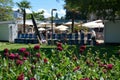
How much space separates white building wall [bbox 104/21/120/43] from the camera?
32.3 m

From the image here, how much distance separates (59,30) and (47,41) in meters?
25.8

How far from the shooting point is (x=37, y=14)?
8781 centimetres

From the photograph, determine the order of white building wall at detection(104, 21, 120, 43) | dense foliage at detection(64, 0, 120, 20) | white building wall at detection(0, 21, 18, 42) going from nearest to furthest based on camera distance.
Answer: dense foliage at detection(64, 0, 120, 20) → white building wall at detection(104, 21, 120, 43) → white building wall at detection(0, 21, 18, 42)

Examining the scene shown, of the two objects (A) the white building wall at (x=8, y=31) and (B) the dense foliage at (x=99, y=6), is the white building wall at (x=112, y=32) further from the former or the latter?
(A) the white building wall at (x=8, y=31)

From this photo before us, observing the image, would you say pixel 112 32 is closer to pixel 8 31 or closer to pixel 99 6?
pixel 99 6

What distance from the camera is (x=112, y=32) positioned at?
32.5 meters

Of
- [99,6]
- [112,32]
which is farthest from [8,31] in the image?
[99,6]

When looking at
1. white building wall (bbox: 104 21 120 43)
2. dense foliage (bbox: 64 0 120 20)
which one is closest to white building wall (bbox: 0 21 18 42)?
white building wall (bbox: 104 21 120 43)

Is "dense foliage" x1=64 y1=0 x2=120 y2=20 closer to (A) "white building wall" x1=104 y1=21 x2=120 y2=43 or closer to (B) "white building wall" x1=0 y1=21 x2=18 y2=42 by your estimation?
(A) "white building wall" x1=104 y1=21 x2=120 y2=43

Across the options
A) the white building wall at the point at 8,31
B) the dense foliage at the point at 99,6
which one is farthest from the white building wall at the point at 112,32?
the white building wall at the point at 8,31

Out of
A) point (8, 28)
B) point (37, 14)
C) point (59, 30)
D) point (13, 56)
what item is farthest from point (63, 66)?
point (37, 14)

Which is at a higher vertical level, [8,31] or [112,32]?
[112,32]

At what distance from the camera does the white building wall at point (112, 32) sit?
106 feet

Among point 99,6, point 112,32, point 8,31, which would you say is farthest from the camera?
A: point 8,31
